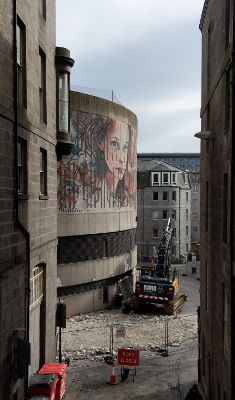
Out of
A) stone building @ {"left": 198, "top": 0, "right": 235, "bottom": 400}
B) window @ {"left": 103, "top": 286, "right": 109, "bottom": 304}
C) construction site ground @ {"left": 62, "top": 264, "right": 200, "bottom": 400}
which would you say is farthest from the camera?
window @ {"left": 103, "top": 286, "right": 109, "bottom": 304}

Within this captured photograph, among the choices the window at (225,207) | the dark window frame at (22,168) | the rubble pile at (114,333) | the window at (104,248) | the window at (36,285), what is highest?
the dark window frame at (22,168)

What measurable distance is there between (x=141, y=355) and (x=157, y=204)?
3831cm

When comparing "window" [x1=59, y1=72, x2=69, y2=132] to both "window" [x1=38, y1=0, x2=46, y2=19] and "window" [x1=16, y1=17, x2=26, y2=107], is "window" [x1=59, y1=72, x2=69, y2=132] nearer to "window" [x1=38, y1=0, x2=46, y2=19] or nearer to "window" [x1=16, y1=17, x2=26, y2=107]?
"window" [x1=38, y1=0, x2=46, y2=19]

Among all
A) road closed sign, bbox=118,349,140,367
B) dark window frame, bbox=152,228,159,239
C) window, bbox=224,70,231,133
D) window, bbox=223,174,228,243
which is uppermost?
window, bbox=224,70,231,133

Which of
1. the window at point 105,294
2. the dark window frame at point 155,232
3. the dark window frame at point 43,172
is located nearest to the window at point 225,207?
the dark window frame at point 43,172

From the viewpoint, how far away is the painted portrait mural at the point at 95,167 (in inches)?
1197

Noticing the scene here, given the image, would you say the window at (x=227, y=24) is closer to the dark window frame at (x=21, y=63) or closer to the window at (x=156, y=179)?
the dark window frame at (x=21, y=63)

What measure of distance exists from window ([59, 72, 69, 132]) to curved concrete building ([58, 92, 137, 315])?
12384 millimetres

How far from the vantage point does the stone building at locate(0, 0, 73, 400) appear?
10.6m

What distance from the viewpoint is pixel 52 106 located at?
16312 millimetres

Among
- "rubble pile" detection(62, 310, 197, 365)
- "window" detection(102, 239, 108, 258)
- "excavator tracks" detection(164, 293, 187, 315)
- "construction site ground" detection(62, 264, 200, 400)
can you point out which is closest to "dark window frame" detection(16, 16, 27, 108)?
"construction site ground" detection(62, 264, 200, 400)

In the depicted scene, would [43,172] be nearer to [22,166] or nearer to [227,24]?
[22,166]

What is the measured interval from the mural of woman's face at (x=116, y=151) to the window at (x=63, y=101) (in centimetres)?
1565

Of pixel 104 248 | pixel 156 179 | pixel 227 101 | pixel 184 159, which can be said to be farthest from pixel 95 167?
pixel 184 159
